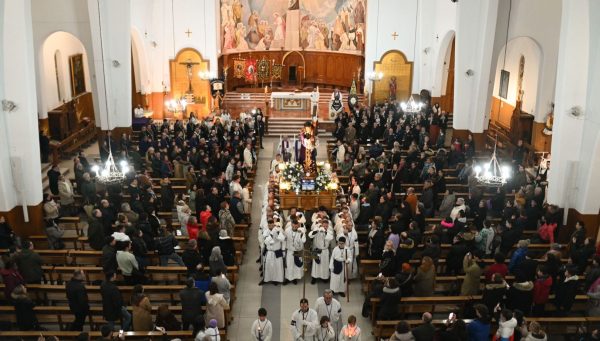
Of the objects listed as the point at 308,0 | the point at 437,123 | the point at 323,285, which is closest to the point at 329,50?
the point at 308,0

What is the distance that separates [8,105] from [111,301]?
5.92 meters

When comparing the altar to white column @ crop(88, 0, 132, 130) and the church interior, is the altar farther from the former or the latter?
white column @ crop(88, 0, 132, 130)

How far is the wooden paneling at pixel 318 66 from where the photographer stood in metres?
31.0

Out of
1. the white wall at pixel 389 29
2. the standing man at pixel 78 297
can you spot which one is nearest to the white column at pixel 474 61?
the white wall at pixel 389 29

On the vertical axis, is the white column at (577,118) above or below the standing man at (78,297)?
above

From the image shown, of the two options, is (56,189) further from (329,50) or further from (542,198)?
(329,50)

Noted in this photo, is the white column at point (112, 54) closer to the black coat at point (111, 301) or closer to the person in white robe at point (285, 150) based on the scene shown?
the person in white robe at point (285, 150)

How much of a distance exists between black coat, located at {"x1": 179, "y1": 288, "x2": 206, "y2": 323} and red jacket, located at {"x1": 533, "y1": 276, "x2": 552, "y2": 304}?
581 centimetres

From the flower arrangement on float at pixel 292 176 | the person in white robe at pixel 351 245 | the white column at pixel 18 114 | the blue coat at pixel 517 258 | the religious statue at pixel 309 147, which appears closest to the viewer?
the blue coat at pixel 517 258

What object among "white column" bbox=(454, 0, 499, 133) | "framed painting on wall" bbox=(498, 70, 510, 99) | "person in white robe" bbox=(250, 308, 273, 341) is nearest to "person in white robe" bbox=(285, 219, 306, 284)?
"person in white robe" bbox=(250, 308, 273, 341)

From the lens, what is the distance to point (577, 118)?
13.3 m

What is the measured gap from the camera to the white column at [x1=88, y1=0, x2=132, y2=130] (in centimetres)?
1892

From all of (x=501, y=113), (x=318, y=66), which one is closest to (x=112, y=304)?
(x=501, y=113)

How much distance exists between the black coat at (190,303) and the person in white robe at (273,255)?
2.70 metres
